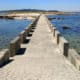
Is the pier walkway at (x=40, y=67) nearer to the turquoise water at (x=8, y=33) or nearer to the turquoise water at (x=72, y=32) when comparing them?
the turquoise water at (x=72, y=32)

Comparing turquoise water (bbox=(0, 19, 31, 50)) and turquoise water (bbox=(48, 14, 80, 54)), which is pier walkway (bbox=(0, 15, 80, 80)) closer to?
turquoise water (bbox=(48, 14, 80, 54))

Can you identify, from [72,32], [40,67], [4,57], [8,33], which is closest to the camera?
[40,67]

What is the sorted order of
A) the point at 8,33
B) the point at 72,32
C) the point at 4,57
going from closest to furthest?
the point at 4,57, the point at 8,33, the point at 72,32

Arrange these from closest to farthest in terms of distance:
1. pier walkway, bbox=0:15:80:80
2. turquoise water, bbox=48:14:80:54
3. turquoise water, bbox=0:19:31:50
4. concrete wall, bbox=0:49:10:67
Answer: pier walkway, bbox=0:15:80:80
concrete wall, bbox=0:49:10:67
turquoise water, bbox=48:14:80:54
turquoise water, bbox=0:19:31:50

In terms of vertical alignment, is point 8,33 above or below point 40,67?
below

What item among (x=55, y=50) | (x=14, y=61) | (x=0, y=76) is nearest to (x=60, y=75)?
(x=0, y=76)

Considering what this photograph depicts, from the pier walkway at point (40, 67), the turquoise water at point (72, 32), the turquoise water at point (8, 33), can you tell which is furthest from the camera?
the turquoise water at point (8, 33)

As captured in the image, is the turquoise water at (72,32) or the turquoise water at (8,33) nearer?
the turquoise water at (72,32)

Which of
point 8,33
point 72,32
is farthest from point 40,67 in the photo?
point 72,32

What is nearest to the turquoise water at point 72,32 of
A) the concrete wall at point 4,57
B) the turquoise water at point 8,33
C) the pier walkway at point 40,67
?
the turquoise water at point 8,33

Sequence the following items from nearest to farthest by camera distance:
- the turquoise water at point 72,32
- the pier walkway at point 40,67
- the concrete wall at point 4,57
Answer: the pier walkway at point 40,67, the concrete wall at point 4,57, the turquoise water at point 72,32

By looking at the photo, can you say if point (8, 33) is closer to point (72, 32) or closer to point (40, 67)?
point (72, 32)

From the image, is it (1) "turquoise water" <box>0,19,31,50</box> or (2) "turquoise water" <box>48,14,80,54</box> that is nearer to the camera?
(2) "turquoise water" <box>48,14,80,54</box>

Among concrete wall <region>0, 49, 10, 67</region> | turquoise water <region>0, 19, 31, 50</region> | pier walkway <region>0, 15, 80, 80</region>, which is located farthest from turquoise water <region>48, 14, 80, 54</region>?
concrete wall <region>0, 49, 10, 67</region>
